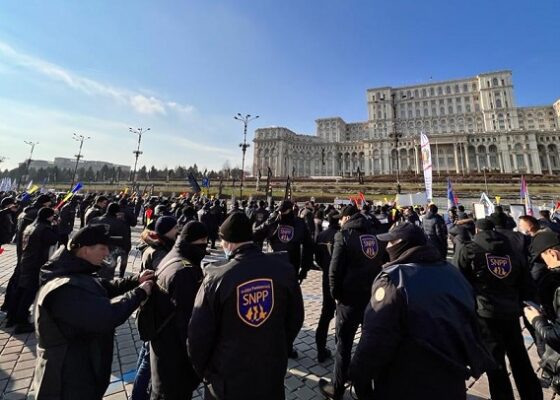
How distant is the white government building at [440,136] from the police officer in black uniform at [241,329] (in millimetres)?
83267

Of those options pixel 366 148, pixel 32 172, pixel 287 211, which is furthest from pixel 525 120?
pixel 32 172

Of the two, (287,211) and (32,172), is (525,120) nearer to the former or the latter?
(287,211)

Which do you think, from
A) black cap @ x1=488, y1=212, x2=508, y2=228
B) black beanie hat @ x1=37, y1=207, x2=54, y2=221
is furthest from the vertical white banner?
black beanie hat @ x1=37, y1=207, x2=54, y2=221

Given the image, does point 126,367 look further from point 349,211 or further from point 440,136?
point 440,136

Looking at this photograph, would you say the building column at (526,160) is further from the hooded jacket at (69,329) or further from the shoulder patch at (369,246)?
the hooded jacket at (69,329)

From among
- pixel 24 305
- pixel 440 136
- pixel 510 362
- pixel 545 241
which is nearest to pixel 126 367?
pixel 24 305

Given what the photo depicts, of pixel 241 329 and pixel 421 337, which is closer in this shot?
pixel 421 337

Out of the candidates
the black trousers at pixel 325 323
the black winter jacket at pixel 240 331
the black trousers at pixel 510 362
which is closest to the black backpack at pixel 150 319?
the black winter jacket at pixel 240 331

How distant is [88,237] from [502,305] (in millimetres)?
4548

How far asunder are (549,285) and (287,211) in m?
4.03

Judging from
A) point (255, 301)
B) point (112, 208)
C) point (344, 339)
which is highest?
point (112, 208)

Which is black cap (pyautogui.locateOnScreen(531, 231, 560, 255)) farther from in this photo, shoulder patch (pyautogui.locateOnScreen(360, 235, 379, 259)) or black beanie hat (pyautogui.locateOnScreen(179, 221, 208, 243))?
black beanie hat (pyautogui.locateOnScreen(179, 221, 208, 243))

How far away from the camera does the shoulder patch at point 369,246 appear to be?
376 cm

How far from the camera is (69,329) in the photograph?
198cm
